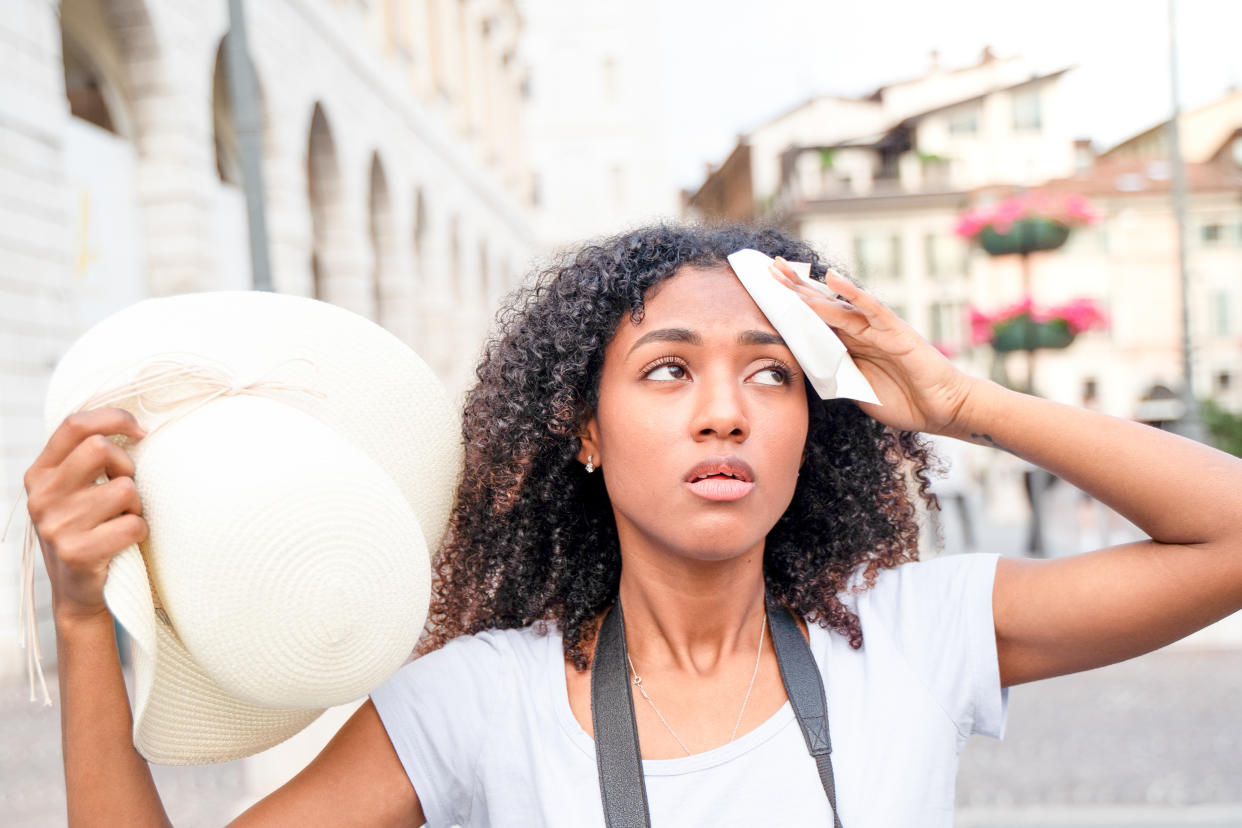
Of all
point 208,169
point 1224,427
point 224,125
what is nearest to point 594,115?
point 224,125

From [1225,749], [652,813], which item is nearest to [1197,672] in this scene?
[1225,749]

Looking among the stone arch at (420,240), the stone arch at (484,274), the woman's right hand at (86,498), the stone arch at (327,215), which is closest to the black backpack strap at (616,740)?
the woman's right hand at (86,498)

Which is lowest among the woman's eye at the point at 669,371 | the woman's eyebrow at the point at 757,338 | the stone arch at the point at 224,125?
the woman's eye at the point at 669,371

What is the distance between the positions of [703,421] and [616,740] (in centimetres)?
47

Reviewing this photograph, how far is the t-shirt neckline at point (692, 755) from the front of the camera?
1.82m

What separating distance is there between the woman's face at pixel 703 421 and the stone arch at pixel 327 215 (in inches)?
634

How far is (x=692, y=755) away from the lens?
185cm

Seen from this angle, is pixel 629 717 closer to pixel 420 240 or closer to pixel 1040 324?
pixel 1040 324

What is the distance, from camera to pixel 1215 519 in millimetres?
1848

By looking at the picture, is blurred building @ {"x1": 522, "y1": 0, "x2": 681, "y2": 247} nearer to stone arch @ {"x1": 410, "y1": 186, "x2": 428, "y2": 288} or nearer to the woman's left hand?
stone arch @ {"x1": 410, "y1": 186, "x2": 428, "y2": 288}

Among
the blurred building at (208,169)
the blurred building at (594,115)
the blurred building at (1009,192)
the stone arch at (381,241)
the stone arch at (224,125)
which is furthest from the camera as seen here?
the blurred building at (1009,192)

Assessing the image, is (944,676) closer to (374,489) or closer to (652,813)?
(652,813)

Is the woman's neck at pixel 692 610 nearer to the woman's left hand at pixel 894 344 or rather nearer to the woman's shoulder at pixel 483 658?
the woman's shoulder at pixel 483 658

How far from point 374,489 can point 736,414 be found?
0.57m
